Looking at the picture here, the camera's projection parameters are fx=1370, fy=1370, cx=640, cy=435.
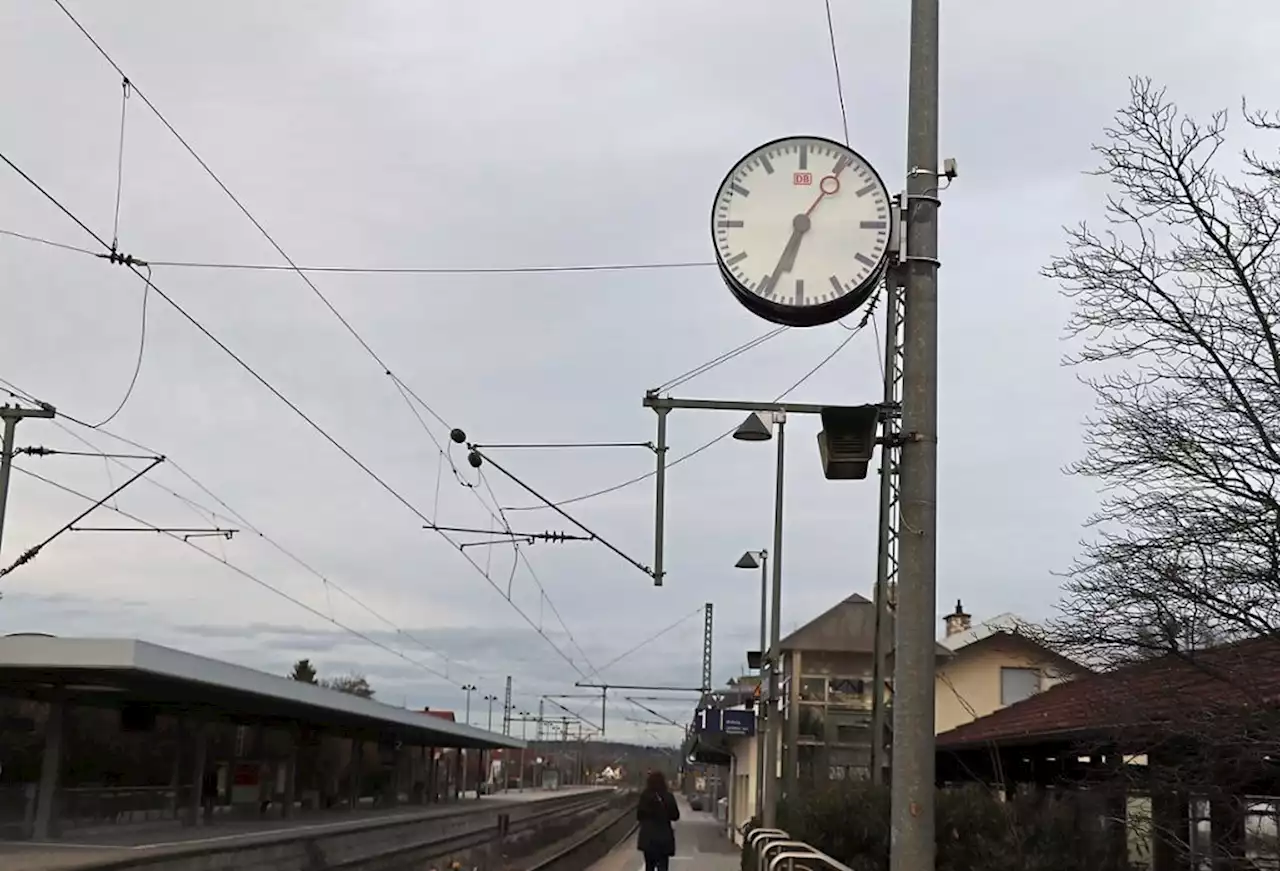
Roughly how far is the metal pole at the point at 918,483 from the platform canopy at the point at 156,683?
15.5 metres

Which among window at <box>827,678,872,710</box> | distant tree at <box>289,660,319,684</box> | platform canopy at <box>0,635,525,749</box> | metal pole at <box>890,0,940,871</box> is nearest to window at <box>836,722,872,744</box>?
window at <box>827,678,872,710</box>

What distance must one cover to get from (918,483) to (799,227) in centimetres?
151

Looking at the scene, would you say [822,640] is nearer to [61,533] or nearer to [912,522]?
[61,533]

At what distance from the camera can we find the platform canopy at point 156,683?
748 inches

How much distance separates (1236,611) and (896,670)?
7.18 ft

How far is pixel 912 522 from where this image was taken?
5516 mm

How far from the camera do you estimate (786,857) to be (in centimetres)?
927

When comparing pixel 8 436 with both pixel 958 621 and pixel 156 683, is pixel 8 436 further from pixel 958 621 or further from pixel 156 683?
pixel 958 621

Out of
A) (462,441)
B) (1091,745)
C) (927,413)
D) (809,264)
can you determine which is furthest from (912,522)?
(462,441)

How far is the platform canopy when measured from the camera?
19.0m

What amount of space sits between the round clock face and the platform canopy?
14661 millimetres

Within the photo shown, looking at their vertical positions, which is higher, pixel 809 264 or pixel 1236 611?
pixel 809 264

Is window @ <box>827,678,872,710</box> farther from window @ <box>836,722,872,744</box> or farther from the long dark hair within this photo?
the long dark hair

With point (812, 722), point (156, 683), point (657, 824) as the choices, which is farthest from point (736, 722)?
point (657, 824)
